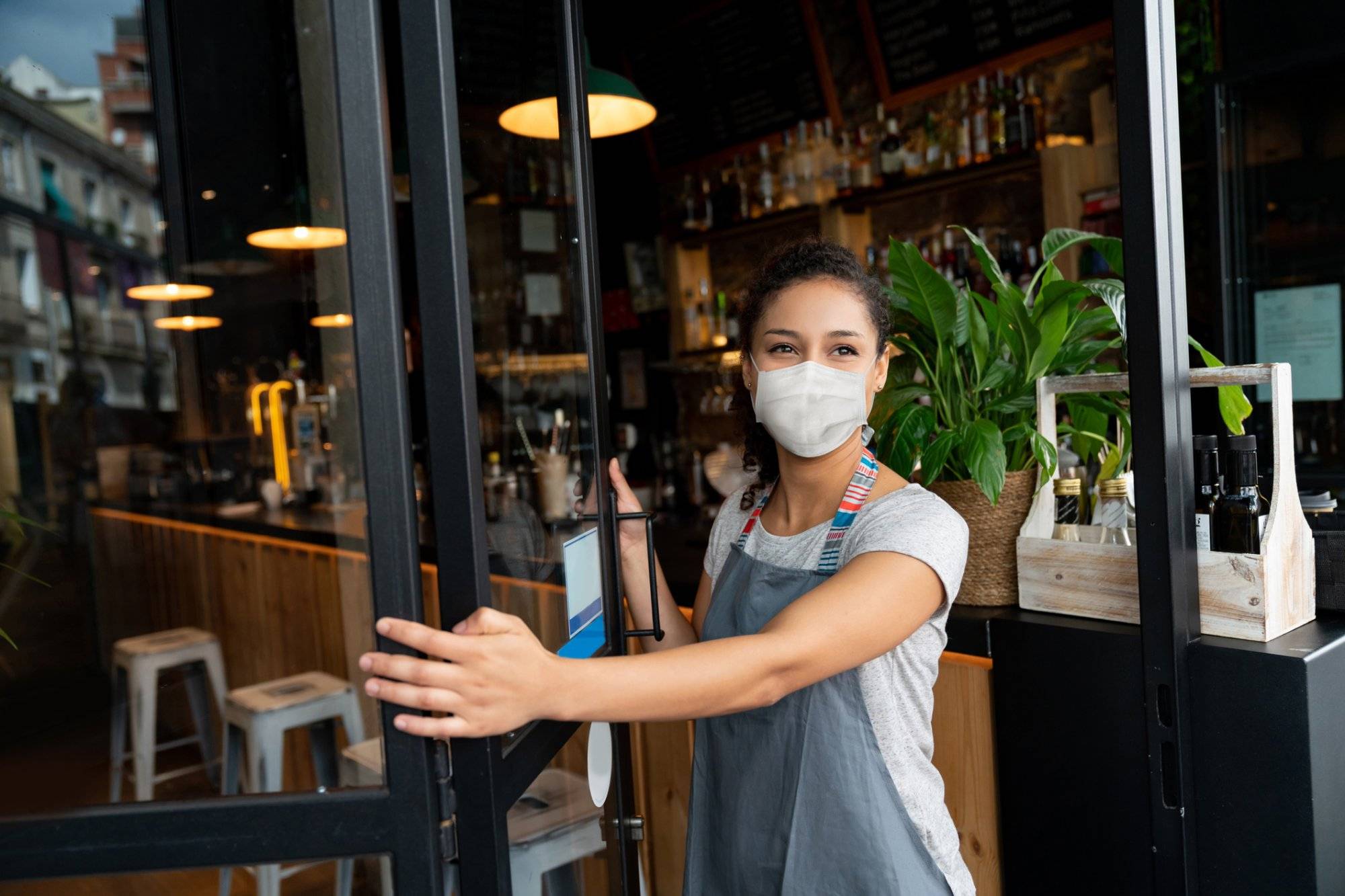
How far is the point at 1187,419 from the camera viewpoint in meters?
1.37

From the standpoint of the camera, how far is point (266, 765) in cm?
105

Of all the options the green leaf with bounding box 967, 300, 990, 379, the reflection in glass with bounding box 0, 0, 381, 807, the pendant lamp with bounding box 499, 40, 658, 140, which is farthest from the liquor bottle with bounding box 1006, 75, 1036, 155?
the reflection in glass with bounding box 0, 0, 381, 807

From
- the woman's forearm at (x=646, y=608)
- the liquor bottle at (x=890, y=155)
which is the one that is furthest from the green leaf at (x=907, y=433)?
the liquor bottle at (x=890, y=155)

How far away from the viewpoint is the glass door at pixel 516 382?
3.05 ft

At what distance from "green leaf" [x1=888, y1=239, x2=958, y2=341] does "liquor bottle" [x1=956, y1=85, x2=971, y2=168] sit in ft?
6.31

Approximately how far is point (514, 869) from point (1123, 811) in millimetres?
900

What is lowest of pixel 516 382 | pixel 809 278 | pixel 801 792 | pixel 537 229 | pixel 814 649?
pixel 801 792

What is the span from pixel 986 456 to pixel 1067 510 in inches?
9.6

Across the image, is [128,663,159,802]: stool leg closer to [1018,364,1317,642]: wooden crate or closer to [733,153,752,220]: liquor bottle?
[1018,364,1317,642]: wooden crate

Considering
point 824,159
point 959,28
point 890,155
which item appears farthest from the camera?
point 824,159

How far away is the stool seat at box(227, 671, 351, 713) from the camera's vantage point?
1.07m

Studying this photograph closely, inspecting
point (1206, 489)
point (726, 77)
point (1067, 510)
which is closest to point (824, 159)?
point (726, 77)

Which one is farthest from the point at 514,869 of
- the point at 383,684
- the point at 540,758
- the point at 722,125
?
the point at 722,125

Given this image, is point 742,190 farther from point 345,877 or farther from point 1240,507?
point 345,877
